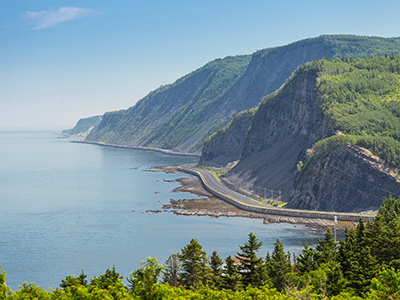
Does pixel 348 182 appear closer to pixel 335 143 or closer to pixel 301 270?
pixel 335 143

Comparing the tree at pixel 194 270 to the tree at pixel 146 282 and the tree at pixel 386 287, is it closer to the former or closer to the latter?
the tree at pixel 146 282

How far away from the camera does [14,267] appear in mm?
94750

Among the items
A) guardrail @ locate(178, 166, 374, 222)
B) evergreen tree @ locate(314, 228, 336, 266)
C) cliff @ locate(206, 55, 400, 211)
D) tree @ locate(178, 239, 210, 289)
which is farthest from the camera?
cliff @ locate(206, 55, 400, 211)

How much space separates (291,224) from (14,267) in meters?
73.2

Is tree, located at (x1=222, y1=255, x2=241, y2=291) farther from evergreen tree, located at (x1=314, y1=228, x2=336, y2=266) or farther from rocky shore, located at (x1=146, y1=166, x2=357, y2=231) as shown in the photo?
rocky shore, located at (x1=146, y1=166, x2=357, y2=231)

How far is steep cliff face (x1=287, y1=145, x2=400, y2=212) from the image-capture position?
127 metres

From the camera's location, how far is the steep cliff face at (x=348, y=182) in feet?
417

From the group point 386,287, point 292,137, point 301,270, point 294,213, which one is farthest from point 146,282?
point 292,137

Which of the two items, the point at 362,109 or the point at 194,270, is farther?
the point at 362,109

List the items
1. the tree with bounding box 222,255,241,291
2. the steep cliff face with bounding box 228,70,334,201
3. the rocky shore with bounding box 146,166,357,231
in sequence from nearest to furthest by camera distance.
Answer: the tree with bounding box 222,255,241,291 < the rocky shore with bounding box 146,166,357,231 < the steep cliff face with bounding box 228,70,334,201

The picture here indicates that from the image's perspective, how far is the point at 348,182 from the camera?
433ft

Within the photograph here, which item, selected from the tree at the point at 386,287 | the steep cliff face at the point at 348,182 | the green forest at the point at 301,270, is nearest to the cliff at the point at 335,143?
the steep cliff face at the point at 348,182

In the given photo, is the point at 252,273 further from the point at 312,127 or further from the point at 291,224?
the point at 312,127

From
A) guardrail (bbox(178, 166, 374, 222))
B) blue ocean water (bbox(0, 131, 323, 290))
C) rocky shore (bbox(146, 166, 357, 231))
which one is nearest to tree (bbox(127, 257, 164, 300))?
blue ocean water (bbox(0, 131, 323, 290))
